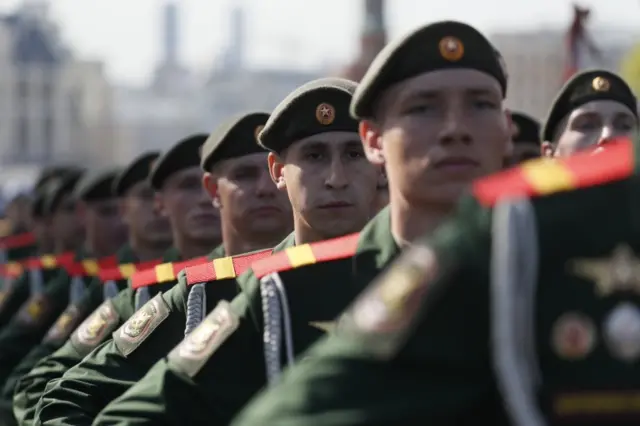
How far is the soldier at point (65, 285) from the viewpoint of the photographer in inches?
415

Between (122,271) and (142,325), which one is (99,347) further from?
(122,271)

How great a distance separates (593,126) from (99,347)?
2314mm

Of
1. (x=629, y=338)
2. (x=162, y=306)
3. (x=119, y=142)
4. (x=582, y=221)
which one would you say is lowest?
(x=119, y=142)

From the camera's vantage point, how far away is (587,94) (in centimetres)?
738

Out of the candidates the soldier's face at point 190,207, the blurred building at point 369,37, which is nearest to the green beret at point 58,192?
the blurred building at point 369,37

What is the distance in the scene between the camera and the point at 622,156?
10.00 ft

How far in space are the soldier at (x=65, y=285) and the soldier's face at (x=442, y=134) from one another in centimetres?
665

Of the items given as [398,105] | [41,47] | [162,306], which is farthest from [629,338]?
[41,47]

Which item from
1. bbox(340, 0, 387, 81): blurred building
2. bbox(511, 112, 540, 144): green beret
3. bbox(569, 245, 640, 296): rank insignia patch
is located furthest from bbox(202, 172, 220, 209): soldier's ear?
bbox(340, 0, 387, 81): blurred building

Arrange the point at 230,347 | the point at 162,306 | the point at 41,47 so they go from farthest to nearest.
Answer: the point at 41,47 → the point at 162,306 → the point at 230,347

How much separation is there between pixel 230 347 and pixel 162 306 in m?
1.63

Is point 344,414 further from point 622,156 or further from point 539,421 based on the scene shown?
point 622,156

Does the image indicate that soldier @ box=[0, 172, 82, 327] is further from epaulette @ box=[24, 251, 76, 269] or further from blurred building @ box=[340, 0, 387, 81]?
blurred building @ box=[340, 0, 387, 81]

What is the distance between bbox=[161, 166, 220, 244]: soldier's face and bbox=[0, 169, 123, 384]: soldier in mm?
2005
